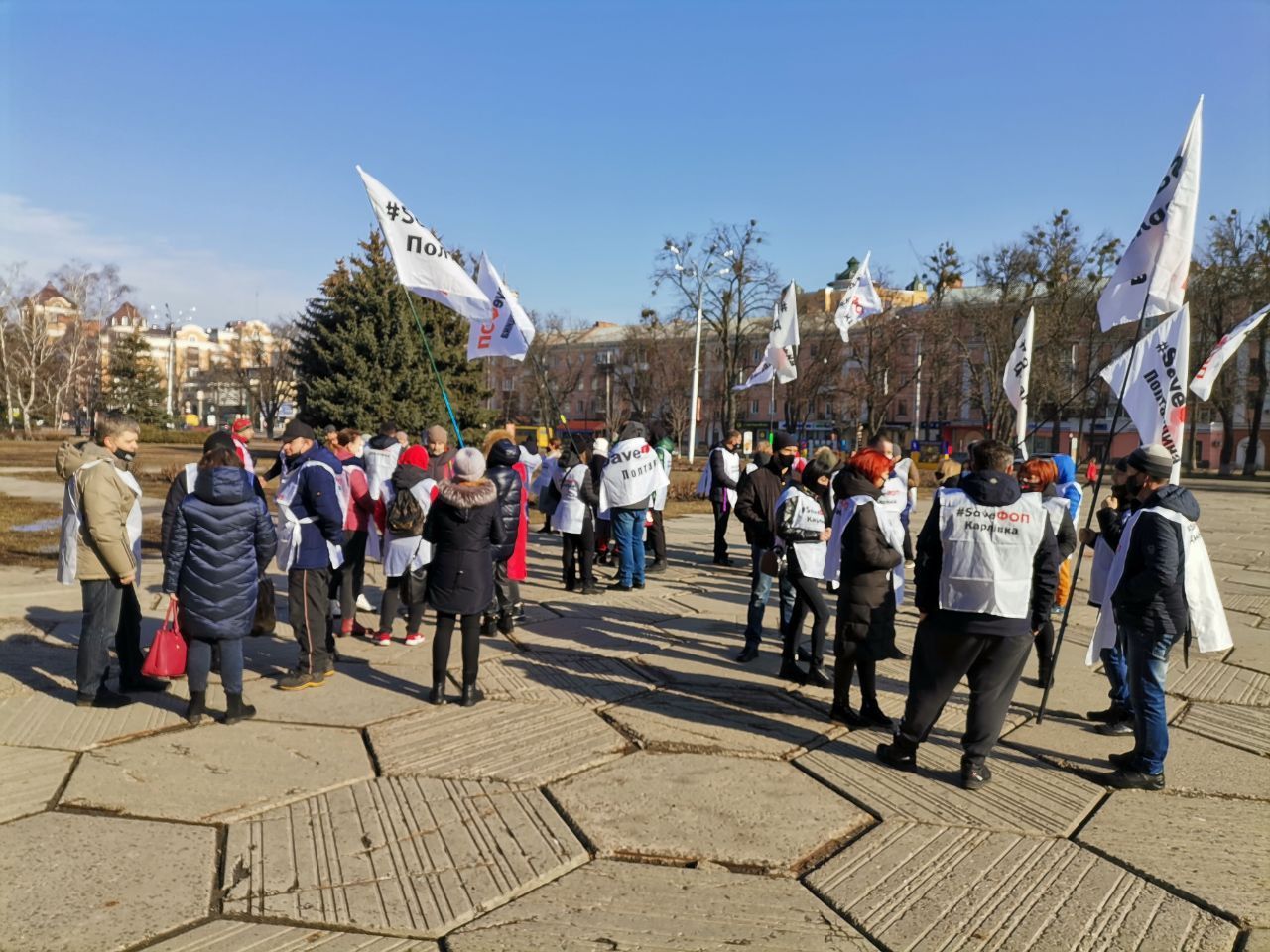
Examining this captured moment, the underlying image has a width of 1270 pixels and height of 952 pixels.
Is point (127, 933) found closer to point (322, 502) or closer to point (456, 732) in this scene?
point (456, 732)

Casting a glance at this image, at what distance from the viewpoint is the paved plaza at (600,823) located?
3.14 metres

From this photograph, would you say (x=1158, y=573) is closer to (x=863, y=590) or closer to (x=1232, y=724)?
(x=863, y=590)

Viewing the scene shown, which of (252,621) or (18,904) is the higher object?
(252,621)

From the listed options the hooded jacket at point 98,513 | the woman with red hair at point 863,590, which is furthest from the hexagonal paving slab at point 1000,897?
the hooded jacket at point 98,513

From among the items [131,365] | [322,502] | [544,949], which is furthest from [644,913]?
[131,365]

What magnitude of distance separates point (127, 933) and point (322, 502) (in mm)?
3176

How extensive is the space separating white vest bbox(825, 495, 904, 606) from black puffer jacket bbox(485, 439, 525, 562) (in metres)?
2.49

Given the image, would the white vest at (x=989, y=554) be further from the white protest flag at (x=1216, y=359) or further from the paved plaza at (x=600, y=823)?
the white protest flag at (x=1216, y=359)

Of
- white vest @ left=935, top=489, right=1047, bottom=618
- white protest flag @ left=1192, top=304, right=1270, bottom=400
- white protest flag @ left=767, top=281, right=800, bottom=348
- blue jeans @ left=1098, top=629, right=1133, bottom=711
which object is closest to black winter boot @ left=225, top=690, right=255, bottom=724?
white vest @ left=935, top=489, right=1047, bottom=618

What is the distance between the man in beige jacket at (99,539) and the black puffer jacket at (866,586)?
4.25m

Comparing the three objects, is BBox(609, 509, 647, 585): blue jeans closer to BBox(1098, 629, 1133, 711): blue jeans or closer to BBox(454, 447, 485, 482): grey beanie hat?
BBox(454, 447, 485, 482): grey beanie hat

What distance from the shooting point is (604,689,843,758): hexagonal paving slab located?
4969mm

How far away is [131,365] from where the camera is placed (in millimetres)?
62406

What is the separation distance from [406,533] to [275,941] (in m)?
3.90
